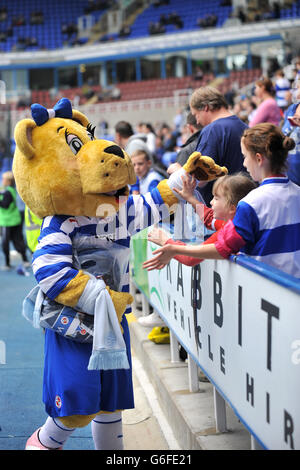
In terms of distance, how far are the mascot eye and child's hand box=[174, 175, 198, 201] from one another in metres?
0.50

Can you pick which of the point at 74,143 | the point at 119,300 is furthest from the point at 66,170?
the point at 119,300

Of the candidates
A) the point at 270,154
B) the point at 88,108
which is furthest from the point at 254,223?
the point at 88,108

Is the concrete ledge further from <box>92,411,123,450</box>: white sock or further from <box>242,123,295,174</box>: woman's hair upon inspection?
<box>242,123,295,174</box>: woman's hair

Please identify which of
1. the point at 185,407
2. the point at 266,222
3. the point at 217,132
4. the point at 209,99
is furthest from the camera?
the point at 209,99

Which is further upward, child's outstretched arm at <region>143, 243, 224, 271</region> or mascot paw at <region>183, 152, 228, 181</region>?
mascot paw at <region>183, 152, 228, 181</region>

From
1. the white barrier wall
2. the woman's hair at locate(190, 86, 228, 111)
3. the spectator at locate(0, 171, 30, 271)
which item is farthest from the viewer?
the spectator at locate(0, 171, 30, 271)

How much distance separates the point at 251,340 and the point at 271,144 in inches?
Answer: 32.5

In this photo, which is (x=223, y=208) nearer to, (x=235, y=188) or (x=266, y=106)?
(x=235, y=188)

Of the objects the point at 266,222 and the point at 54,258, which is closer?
the point at 266,222

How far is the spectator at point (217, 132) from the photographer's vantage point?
12.3 feet

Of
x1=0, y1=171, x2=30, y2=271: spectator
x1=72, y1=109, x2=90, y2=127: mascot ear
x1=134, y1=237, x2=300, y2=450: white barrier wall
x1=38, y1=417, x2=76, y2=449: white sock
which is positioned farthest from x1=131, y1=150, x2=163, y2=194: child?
x1=0, y1=171, x2=30, y2=271: spectator

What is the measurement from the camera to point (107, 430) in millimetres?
2785

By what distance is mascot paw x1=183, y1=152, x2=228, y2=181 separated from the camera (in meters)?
2.80

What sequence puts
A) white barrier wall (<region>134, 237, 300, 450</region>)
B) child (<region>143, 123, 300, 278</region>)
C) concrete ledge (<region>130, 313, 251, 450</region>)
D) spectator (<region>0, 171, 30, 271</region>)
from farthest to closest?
spectator (<region>0, 171, 30, 271</region>) → concrete ledge (<region>130, 313, 251, 450</region>) → child (<region>143, 123, 300, 278</region>) → white barrier wall (<region>134, 237, 300, 450</region>)
